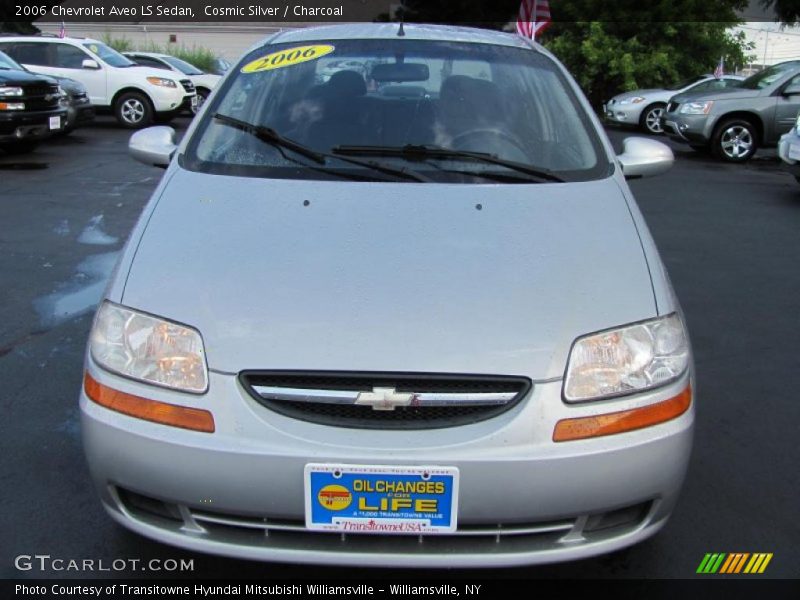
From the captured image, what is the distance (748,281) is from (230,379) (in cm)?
472

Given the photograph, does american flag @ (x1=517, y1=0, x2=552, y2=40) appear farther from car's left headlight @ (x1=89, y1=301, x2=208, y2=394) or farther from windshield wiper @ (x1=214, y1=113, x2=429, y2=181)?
car's left headlight @ (x1=89, y1=301, x2=208, y2=394)

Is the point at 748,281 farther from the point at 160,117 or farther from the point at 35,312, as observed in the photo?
the point at 160,117

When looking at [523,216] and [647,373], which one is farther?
[523,216]

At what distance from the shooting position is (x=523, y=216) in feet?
8.67

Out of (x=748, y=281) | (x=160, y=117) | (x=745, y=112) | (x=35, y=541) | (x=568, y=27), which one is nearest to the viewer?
(x=35, y=541)

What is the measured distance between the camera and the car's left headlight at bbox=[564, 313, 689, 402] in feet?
7.01

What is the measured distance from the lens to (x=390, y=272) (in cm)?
233

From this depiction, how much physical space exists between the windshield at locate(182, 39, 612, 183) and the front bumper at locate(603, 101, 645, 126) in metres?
14.1

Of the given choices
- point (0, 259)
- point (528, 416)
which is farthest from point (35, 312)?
point (528, 416)

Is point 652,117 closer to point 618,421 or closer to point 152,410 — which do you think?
point 618,421

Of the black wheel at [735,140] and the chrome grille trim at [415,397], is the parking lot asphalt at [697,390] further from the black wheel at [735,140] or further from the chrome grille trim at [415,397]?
the black wheel at [735,140]

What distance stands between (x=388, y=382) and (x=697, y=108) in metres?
12.1

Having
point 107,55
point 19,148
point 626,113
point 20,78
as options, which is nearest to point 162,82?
point 107,55

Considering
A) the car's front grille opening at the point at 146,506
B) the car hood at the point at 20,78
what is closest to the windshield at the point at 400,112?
the car's front grille opening at the point at 146,506
